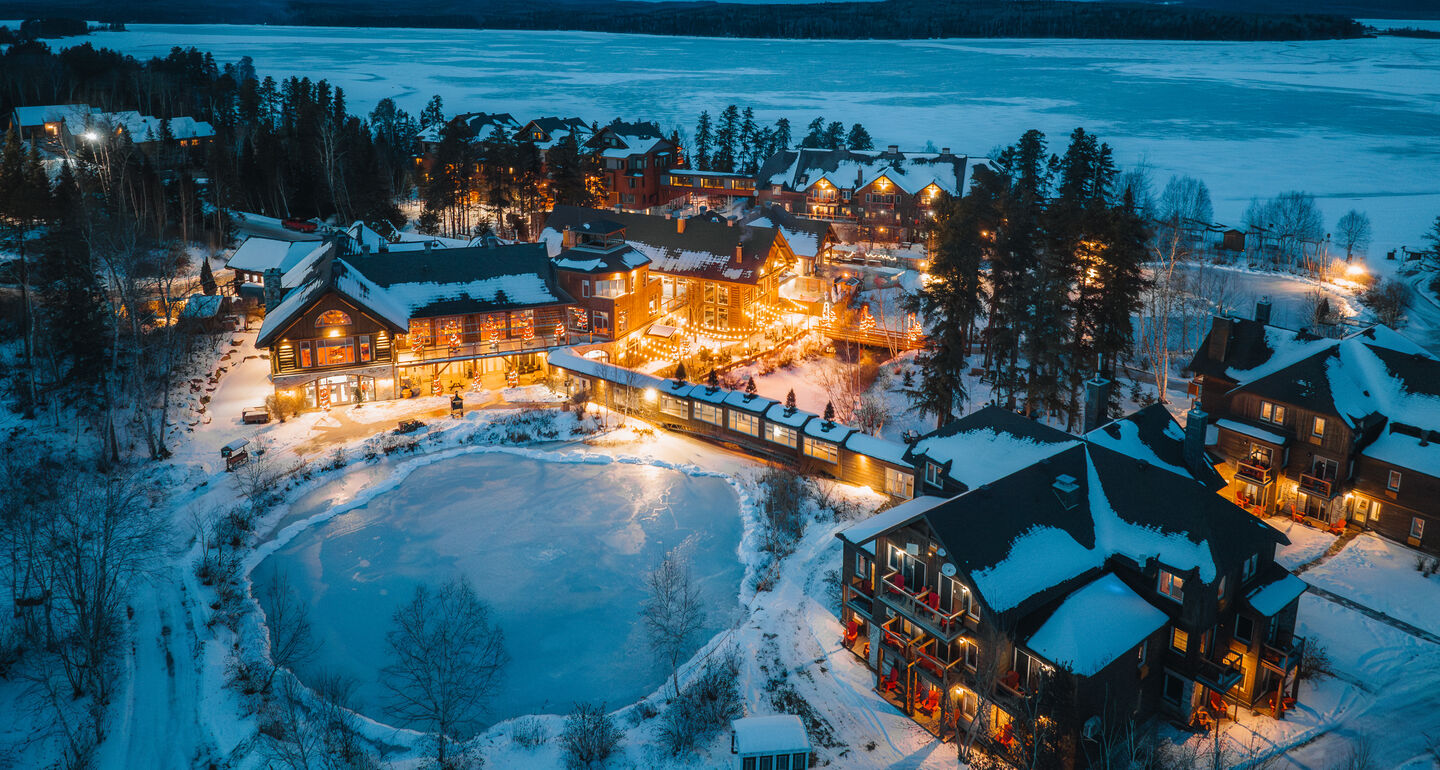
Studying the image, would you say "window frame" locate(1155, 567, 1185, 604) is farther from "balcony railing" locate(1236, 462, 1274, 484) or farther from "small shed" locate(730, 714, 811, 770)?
"balcony railing" locate(1236, 462, 1274, 484)

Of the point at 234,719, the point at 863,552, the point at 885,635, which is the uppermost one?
the point at 863,552

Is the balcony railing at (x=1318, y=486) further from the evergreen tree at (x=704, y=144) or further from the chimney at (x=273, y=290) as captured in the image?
the evergreen tree at (x=704, y=144)

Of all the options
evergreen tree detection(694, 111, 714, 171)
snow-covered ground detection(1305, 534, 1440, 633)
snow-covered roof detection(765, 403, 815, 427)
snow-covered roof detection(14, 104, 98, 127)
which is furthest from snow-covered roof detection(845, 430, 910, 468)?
snow-covered roof detection(14, 104, 98, 127)

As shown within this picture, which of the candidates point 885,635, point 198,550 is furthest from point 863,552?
point 198,550

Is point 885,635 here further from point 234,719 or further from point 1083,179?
point 1083,179

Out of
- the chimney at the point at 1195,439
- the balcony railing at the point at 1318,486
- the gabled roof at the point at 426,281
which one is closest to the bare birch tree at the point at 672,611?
Result: the chimney at the point at 1195,439

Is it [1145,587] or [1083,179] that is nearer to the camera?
[1145,587]
